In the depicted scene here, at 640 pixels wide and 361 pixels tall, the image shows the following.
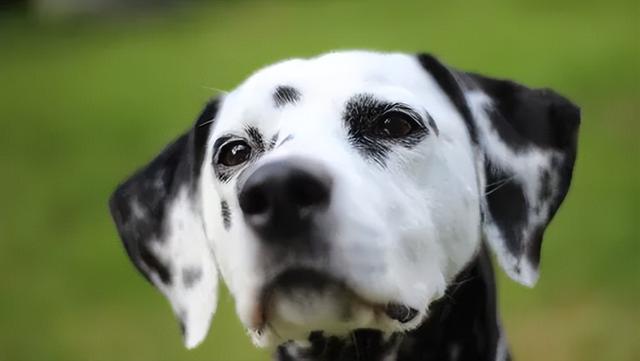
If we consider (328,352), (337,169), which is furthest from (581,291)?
(337,169)

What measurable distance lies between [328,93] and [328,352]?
285mm

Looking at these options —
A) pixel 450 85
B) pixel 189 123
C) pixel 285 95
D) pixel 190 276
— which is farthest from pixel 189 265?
pixel 189 123

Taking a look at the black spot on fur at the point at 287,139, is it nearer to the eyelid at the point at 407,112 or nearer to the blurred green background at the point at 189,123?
the eyelid at the point at 407,112

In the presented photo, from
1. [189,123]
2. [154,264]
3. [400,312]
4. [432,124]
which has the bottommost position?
[189,123]

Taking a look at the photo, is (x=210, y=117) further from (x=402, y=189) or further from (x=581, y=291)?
(x=581, y=291)

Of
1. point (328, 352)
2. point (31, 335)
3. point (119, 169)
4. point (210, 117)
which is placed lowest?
point (31, 335)

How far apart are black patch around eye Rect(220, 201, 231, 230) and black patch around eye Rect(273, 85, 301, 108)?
0.40 ft

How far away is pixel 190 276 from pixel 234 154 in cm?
19

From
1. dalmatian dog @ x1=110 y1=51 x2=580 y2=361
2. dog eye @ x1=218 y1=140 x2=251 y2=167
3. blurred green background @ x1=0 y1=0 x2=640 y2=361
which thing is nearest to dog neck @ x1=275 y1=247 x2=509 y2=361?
dalmatian dog @ x1=110 y1=51 x2=580 y2=361

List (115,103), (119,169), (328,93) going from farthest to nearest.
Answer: (115,103) → (119,169) → (328,93)

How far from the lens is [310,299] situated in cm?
87

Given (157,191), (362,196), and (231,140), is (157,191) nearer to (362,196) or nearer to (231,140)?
(231,140)

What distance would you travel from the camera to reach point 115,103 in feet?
6.73

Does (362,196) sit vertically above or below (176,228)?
above
